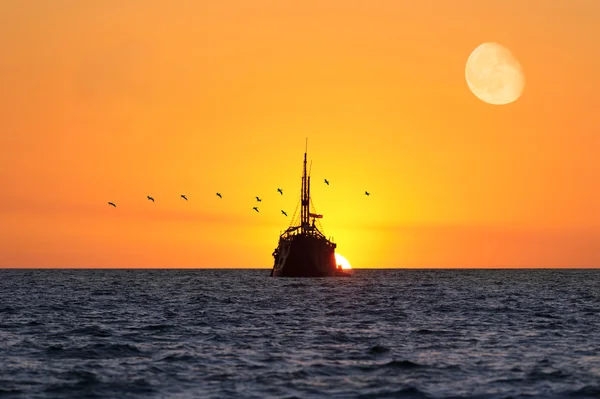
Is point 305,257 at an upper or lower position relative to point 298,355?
upper

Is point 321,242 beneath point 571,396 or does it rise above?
above

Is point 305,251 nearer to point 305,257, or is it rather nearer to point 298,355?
point 305,257

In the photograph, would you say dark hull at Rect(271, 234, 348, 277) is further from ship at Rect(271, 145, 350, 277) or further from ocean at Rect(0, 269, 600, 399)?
ocean at Rect(0, 269, 600, 399)

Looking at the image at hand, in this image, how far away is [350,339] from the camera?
4694 centimetres

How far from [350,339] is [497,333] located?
9.75 metres

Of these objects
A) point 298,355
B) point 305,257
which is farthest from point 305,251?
point 298,355

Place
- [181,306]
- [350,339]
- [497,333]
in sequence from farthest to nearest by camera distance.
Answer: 1. [181,306]
2. [497,333]
3. [350,339]

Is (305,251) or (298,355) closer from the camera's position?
(298,355)

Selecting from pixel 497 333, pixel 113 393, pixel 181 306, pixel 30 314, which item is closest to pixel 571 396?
pixel 113 393

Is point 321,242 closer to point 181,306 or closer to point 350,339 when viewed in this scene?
point 181,306

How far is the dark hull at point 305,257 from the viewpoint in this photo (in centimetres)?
16625

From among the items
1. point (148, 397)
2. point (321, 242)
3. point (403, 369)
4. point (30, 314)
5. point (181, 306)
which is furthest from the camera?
point (321, 242)

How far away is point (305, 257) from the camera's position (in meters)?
166

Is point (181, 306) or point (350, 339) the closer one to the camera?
point (350, 339)
